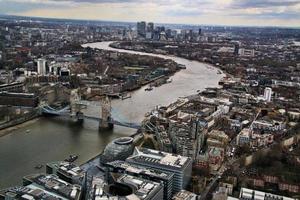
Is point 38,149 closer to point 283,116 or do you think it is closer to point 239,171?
point 239,171

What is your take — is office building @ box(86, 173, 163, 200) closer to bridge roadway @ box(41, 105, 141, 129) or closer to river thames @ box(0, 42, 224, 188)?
river thames @ box(0, 42, 224, 188)

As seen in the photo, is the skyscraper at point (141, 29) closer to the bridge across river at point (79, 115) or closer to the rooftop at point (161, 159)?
the bridge across river at point (79, 115)

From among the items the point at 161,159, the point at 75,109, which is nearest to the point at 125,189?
the point at 161,159

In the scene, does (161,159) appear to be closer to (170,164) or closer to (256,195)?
(170,164)

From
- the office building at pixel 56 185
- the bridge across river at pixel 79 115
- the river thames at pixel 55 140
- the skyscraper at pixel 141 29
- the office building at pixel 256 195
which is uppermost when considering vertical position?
the skyscraper at pixel 141 29

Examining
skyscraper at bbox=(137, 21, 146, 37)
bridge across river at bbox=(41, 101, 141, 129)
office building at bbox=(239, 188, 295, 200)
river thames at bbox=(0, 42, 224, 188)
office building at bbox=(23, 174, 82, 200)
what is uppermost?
skyscraper at bbox=(137, 21, 146, 37)

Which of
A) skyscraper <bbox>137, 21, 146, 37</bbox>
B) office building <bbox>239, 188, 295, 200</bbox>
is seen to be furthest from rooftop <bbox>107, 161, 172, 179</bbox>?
skyscraper <bbox>137, 21, 146, 37</bbox>

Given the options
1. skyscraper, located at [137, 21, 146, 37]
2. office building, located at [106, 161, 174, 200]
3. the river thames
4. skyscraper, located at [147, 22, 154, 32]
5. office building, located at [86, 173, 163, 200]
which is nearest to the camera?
office building, located at [86, 173, 163, 200]

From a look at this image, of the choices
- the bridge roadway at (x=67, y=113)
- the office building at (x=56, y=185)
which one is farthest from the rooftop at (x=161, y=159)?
the bridge roadway at (x=67, y=113)
